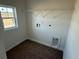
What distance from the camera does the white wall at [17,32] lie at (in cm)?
260

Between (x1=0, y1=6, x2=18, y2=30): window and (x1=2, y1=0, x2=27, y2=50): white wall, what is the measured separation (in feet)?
0.57

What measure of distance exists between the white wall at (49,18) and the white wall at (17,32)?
0.33 meters

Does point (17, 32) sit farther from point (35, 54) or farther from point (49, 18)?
point (49, 18)

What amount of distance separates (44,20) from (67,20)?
0.98 metres

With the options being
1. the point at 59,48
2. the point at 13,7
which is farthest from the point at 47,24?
the point at 13,7

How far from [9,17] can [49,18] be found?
1711mm

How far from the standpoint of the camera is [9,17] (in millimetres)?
2746

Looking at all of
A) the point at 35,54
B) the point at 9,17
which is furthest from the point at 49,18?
the point at 9,17

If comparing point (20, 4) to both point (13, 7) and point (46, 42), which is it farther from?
point (46, 42)

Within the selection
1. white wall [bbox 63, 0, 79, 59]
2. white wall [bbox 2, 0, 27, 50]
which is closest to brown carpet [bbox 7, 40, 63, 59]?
white wall [bbox 2, 0, 27, 50]

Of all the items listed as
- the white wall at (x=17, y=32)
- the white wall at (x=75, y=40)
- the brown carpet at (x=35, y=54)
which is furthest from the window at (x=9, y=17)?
the white wall at (x=75, y=40)

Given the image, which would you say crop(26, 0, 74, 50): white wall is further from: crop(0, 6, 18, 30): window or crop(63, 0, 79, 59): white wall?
crop(63, 0, 79, 59): white wall

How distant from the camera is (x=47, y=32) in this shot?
300 centimetres

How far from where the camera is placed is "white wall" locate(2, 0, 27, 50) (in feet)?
8.53
